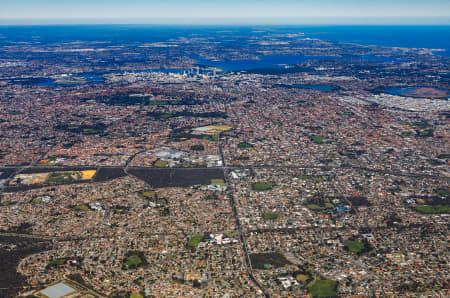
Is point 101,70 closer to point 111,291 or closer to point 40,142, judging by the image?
point 40,142

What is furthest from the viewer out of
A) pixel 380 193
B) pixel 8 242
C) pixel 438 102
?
pixel 438 102

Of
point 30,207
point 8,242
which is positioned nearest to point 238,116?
point 30,207

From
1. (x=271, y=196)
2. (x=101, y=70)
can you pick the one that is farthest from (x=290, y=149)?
(x=101, y=70)

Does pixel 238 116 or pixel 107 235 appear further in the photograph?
pixel 238 116

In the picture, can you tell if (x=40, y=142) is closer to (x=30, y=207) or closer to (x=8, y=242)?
(x=30, y=207)

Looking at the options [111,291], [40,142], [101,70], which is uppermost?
[101,70]

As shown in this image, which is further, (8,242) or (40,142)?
(40,142)

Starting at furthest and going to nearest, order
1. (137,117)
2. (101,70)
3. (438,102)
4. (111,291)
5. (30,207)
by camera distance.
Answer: (101,70) < (438,102) < (137,117) < (30,207) < (111,291)

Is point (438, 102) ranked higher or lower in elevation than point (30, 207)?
higher

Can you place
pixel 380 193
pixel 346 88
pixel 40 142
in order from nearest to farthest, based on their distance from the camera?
pixel 380 193
pixel 40 142
pixel 346 88
